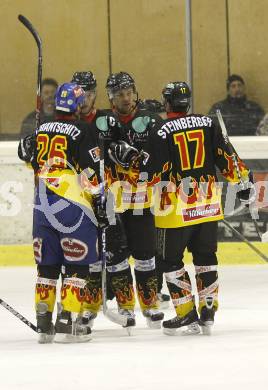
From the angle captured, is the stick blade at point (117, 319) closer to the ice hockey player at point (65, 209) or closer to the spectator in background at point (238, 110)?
the ice hockey player at point (65, 209)

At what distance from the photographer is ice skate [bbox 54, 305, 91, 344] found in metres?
6.04

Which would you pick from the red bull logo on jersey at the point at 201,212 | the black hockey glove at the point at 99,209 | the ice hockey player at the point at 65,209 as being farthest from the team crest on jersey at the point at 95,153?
the red bull logo on jersey at the point at 201,212

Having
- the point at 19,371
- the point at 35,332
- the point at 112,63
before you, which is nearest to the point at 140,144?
the point at 35,332

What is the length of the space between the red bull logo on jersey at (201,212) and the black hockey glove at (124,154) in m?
0.35

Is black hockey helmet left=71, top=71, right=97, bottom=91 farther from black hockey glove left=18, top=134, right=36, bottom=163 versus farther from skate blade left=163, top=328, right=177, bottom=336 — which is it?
skate blade left=163, top=328, right=177, bottom=336

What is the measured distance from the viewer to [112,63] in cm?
941

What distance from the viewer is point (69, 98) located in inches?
235

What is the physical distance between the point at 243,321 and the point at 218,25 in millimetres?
3252

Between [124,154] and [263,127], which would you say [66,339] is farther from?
→ [263,127]

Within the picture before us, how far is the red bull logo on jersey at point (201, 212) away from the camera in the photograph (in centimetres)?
614

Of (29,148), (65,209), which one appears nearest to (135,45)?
(29,148)

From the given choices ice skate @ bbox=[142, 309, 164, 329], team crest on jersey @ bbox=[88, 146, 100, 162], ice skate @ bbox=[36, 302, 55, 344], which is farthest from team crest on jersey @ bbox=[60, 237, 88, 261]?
ice skate @ bbox=[142, 309, 164, 329]

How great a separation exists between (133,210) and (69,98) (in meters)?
0.75

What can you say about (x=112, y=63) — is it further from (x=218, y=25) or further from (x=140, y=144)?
(x=140, y=144)
